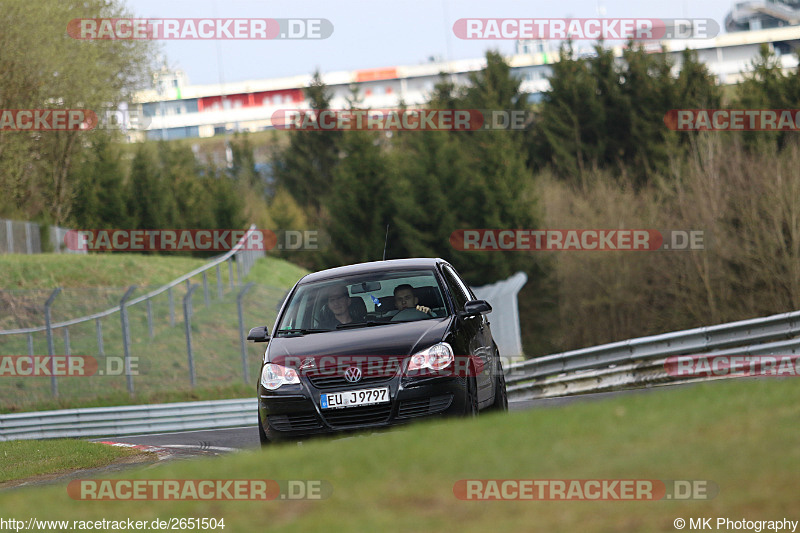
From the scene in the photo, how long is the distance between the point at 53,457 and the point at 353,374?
747 centimetres

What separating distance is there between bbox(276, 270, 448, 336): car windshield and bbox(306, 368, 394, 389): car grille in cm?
99

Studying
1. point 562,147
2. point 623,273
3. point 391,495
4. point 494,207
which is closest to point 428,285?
point 391,495

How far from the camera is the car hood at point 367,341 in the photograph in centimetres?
866

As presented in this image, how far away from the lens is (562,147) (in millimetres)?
65062

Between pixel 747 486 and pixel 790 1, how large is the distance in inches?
5471

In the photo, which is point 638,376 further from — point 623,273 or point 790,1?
point 790,1

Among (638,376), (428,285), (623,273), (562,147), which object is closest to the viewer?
(428,285)

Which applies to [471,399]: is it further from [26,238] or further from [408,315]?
[26,238]

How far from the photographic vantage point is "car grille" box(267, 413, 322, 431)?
8.55 m

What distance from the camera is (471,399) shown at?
8766mm

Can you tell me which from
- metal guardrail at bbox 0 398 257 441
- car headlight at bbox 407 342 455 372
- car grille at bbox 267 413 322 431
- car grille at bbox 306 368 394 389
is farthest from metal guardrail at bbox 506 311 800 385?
car grille at bbox 267 413 322 431

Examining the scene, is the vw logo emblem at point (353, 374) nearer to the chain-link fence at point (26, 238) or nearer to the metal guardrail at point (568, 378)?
the metal guardrail at point (568, 378)

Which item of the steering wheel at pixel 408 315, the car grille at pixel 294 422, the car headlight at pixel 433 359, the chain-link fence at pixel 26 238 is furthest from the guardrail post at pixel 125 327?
the chain-link fence at pixel 26 238

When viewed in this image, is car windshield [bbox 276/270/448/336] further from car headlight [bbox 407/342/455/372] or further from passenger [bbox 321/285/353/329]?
car headlight [bbox 407/342/455/372]
